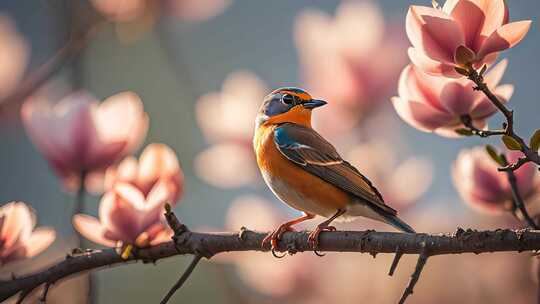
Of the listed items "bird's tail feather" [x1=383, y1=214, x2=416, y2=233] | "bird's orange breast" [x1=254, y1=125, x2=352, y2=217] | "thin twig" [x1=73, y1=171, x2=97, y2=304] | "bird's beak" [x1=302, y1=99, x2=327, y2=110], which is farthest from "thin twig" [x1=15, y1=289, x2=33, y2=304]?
"bird's beak" [x1=302, y1=99, x2=327, y2=110]

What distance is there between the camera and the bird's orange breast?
6.16 ft

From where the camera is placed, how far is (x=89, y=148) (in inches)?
60.4

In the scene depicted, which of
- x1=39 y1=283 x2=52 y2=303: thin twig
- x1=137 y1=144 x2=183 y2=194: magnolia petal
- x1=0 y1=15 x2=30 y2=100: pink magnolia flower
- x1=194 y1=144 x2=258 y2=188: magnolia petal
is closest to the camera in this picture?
x1=39 y1=283 x2=52 y2=303: thin twig

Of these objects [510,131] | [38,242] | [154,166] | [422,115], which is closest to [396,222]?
[422,115]

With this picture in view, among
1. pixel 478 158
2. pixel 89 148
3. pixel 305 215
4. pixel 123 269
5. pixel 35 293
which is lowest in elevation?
pixel 123 269

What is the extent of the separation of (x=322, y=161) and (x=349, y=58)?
12.1 inches

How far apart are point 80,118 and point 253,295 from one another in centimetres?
117

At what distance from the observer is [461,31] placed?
3.64 ft

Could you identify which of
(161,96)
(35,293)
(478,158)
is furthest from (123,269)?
(478,158)

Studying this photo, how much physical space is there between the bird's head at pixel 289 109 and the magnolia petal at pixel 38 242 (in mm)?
1076

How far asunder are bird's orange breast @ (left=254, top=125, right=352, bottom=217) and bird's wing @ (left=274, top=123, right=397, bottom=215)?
0.8 inches

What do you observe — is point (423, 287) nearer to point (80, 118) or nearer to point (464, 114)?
point (464, 114)

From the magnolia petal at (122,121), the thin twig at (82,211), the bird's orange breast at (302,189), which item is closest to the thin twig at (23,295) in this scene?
the thin twig at (82,211)

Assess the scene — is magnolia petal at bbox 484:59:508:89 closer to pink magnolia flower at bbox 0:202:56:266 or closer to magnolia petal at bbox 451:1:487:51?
magnolia petal at bbox 451:1:487:51
